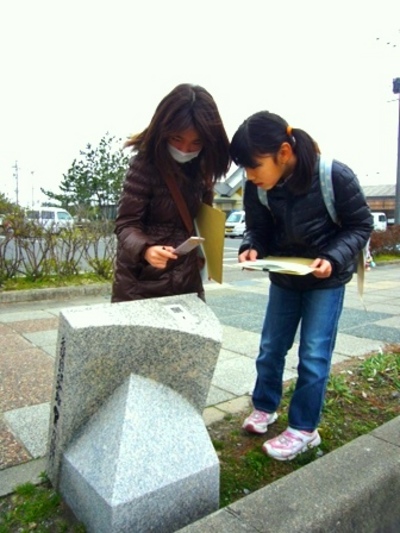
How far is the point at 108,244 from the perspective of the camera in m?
7.68

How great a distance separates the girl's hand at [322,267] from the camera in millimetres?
1874

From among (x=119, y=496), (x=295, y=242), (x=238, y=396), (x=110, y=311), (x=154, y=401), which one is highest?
(x=295, y=242)

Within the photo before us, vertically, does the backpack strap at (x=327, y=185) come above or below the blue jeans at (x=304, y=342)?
above

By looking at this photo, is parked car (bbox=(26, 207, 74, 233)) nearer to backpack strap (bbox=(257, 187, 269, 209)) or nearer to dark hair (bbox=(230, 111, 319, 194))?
backpack strap (bbox=(257, 187, 269, 209))

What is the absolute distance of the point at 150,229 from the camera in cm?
194

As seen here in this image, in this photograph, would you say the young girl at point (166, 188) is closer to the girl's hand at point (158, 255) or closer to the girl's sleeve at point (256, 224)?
the girl's hand at point (158, 255)

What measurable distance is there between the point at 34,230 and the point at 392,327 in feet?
16.6

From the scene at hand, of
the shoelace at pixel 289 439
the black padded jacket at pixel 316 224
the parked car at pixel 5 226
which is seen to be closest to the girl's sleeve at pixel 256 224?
the black padded jacket at pixel 316 224

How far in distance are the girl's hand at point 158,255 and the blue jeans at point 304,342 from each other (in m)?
0.76

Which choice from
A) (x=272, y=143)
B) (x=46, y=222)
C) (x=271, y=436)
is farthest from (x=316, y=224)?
(x=46, y=222)

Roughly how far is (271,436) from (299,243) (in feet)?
3.48

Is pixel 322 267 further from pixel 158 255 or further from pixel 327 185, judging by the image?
pixel 158 255

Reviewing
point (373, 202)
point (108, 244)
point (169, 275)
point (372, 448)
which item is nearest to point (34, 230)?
point (108, 244)

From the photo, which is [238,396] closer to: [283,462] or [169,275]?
[283,462]
